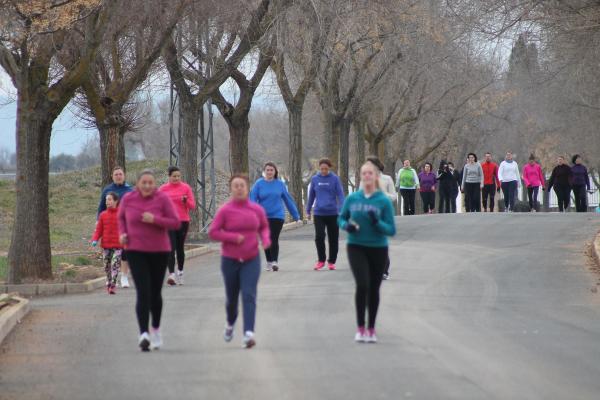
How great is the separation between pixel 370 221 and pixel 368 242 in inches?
7.9

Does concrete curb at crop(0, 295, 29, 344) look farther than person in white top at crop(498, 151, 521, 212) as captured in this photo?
No

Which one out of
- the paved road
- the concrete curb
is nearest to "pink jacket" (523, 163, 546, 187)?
the paved road

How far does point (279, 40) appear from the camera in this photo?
2394cm

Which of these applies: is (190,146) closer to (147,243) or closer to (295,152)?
(295,152)

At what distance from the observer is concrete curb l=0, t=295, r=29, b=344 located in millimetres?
11783

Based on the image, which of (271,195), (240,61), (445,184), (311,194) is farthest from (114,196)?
(445,184)

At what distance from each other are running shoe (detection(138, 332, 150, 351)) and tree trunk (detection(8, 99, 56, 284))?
7.64m

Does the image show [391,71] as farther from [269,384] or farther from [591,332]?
[269,384]

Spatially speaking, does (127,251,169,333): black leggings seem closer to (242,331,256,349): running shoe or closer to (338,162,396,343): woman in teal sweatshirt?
(242,331,256,349): running shoe

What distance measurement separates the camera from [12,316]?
12594 mm

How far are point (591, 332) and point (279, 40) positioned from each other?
1362 centimetres

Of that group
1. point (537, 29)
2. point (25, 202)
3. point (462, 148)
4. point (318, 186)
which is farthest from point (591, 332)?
point (462, 148)

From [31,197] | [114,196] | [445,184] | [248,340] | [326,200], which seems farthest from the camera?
[445,184]

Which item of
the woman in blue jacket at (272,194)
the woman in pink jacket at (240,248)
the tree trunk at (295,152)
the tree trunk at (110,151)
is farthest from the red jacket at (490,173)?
the woman in pink jacket at (240,248)
